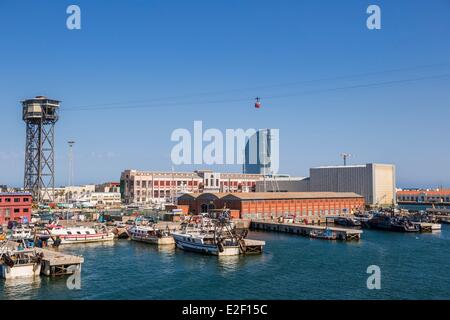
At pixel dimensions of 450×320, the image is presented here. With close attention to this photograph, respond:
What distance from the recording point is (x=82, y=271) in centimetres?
2947

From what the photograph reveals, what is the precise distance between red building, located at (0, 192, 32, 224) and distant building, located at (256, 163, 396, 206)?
2023 inches

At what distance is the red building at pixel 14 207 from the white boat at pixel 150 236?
44.3 feet

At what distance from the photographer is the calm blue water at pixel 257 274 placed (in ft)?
78.9

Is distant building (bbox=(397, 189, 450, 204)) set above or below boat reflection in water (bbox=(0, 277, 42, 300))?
above

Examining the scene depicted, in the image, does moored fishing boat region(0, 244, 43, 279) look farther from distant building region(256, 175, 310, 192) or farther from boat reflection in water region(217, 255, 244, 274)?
distant building region(256, 175, 310, 192)

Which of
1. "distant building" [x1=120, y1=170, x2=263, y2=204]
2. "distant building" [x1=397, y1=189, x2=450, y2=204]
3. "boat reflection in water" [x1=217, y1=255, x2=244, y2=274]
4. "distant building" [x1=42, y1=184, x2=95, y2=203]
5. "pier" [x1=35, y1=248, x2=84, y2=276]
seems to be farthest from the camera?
"distant building" [x1=397, y1=189, x2=450, y2=204]

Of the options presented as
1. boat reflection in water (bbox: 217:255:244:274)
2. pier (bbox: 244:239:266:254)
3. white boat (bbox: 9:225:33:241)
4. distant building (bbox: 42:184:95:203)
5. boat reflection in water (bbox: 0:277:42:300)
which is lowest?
boat reflection in water (bbox: 217:255:244:274)

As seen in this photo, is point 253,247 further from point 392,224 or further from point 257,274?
point 392,224

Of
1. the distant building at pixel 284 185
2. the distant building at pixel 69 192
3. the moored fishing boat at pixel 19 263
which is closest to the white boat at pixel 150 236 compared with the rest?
the moored fishing boat at pixel 19 263

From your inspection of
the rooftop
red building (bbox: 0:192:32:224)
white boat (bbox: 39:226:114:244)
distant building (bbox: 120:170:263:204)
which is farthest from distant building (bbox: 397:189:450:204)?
red building (bbox: 0:192:32:224)

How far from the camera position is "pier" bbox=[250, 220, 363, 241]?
155 feet

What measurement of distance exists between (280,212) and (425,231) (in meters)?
19.9
